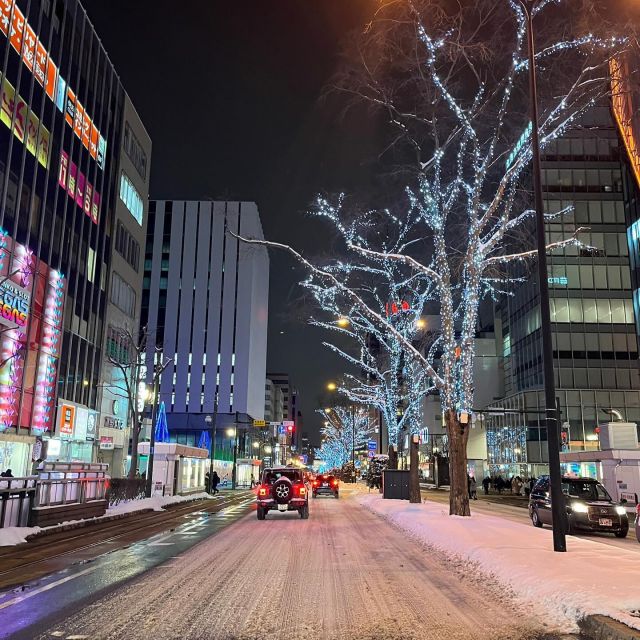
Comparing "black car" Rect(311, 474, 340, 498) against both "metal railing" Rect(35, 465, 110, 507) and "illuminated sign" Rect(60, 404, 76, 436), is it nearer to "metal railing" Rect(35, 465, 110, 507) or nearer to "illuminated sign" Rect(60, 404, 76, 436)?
"illuminated sign" Rect(60, 404, 76, 436)

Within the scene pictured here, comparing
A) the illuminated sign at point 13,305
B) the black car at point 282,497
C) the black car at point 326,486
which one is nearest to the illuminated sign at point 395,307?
the black car at point 282,497

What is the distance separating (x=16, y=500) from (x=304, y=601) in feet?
39.2

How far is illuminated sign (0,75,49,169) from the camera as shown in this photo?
3116 centimetres

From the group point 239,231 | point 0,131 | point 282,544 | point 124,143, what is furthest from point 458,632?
point 239,231

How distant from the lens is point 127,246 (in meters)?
52.8

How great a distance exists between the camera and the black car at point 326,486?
40969 millimetres

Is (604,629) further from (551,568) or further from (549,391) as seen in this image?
(549,391)

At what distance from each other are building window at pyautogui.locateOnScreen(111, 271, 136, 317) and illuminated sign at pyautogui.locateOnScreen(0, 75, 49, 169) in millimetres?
14846

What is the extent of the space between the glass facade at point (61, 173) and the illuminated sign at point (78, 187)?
69mm

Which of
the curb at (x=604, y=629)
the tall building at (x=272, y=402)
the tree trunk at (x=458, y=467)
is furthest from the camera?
the tall building at (x=272, y=402)

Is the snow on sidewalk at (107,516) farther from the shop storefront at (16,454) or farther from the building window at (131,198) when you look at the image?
the building window at (131,198)

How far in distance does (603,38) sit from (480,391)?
66.8 m

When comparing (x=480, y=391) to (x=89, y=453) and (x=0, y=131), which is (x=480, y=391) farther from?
(x=0, y=131)

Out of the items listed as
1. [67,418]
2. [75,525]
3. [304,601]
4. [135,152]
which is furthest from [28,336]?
[304,601]
